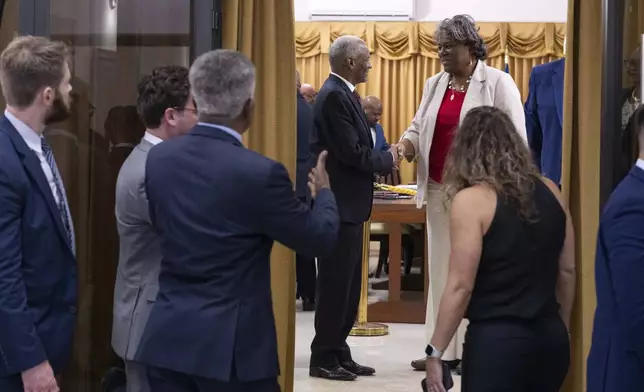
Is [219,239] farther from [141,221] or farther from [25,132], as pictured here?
[25,132]

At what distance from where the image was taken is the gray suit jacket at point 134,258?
258 centimetres

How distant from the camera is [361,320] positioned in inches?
226

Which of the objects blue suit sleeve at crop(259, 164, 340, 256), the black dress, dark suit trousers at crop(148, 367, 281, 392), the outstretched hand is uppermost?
the outstretched hand

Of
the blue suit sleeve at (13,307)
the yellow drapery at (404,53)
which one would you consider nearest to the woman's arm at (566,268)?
the blue suit sleeve at (13,307)

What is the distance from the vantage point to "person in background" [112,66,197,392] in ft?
8.49

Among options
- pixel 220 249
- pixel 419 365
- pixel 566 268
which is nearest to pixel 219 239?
pixel 220 249

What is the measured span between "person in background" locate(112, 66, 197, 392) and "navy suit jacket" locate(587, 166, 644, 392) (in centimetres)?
116

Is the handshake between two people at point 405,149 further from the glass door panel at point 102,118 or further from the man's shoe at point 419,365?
the glass door panel at point 102,118

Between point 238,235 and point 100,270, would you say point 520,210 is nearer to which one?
point 238,235

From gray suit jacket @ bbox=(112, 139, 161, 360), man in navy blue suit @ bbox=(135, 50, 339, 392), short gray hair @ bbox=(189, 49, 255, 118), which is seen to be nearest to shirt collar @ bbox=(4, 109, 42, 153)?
gray suit jacket @ bbox=(112, 139, 161, 360)

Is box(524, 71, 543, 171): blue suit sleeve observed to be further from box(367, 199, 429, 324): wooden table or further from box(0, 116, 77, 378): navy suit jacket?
box(0, 116, 77, 378): navy suit jacket

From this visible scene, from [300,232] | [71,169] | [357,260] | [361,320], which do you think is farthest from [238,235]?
[361,320]

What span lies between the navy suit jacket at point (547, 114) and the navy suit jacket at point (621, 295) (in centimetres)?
186

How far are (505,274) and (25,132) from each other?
50.6 inches
